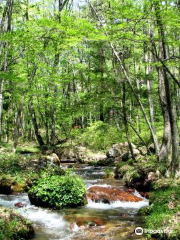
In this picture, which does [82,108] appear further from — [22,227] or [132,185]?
[22,227]

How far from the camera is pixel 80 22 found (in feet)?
30.6

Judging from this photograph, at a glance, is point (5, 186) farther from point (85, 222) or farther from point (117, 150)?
point (117, 150)

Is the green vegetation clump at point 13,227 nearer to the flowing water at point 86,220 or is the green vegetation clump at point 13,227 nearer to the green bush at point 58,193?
the flowing water at point 86,220

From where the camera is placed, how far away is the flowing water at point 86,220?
6.68 meters

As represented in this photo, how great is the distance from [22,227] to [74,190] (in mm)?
3277

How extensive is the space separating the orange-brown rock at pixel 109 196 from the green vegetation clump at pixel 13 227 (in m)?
3.97

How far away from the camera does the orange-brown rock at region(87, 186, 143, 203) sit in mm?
10109

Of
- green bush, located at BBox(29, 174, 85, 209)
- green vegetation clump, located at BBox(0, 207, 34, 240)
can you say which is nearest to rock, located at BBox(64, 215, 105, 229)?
green bush, located at BBox(29, 174, 85, 209)

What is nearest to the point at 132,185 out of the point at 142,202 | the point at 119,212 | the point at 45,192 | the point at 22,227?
the point at 142,202

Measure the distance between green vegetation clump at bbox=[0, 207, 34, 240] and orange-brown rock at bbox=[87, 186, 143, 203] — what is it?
3.97m

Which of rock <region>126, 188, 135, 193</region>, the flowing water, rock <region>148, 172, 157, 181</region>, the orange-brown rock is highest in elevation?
rock <region>148, 172, 157, 181</region>

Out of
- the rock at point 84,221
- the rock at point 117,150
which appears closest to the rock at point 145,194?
the rock at point 84,221

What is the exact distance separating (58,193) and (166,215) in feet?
13.7

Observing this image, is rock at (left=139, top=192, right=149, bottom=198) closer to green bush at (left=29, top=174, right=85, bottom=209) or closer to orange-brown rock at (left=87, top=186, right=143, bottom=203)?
orange-brown rock at (left=87, top=186, right=143, bottom=203)
